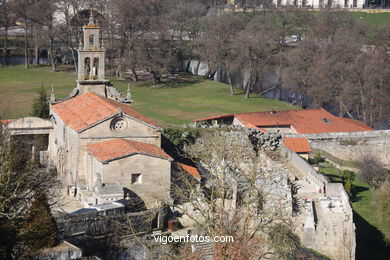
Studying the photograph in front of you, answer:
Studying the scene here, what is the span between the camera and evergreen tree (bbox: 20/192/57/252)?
2177 cm

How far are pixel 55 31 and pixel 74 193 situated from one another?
48.2m

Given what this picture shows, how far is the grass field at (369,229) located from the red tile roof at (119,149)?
911 centimetres

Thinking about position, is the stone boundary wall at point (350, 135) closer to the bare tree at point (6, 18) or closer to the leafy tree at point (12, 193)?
the leafy tree at point (12, 193)

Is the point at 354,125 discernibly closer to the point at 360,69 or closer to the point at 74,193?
the point at 360,69

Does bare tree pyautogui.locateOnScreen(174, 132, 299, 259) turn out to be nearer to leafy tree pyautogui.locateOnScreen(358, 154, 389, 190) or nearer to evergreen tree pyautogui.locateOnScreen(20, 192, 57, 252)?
evergreen tree pyautogui.locateOnScreen(20, 192, 57, 252)

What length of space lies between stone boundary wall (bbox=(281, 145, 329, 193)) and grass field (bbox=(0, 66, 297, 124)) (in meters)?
12.1

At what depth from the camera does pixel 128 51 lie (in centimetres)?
7212

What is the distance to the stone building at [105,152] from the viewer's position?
3009cm

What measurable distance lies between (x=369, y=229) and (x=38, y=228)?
59.2 feet

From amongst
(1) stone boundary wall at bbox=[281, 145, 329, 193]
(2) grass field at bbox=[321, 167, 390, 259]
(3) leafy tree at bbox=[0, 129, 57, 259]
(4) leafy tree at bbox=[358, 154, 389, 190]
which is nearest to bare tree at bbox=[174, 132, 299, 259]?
(1) stone boundary wall at bbox=[281, 145, 329, 193]

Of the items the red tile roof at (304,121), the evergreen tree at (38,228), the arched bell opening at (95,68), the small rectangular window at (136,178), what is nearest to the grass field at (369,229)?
the small rectangular window at (136,178)

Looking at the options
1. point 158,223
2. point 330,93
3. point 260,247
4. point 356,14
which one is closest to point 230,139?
point 158,223

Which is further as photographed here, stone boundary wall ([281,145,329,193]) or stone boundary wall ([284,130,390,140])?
stone boundary wall ([284,130,390,140])

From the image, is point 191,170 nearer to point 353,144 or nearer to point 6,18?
point 353,144
